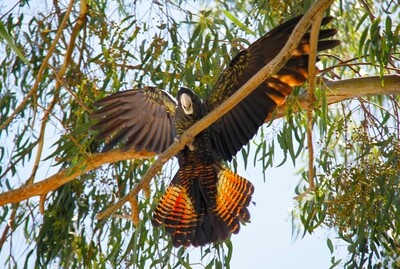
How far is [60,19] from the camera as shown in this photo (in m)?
4.53

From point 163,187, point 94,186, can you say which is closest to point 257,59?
point 163,187

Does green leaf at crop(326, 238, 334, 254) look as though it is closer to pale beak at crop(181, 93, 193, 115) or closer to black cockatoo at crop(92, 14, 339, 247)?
black cockatoo at crop(92, 14, 339, 247)

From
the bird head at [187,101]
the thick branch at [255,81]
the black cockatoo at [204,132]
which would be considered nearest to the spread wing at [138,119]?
the black cockatoo at [204,132]

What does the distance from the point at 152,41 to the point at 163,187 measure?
0.68 metres

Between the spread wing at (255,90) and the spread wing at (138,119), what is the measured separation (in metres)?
0.23

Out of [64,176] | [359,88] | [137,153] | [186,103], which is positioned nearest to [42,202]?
[64,176]

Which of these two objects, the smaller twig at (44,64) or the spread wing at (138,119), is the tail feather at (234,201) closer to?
the spread wing at (138,119)

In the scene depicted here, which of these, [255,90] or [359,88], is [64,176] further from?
[359,88]

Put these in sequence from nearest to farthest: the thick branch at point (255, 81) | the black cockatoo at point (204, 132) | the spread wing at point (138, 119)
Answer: the thick branch at point (255, 81)
the black cockatoo at point (204, 132)
the spread wing at point (138, 119)

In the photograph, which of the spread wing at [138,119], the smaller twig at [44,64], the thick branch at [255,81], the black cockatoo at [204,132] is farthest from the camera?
the smaller twig at [44,64]

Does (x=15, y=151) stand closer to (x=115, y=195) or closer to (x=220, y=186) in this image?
(x=115, y=195)

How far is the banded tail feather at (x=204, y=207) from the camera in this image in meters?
3.97

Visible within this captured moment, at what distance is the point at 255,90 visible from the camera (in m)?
3.87

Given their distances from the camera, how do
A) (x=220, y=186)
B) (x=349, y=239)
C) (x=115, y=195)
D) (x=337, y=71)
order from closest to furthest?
(x=349, y=239) → (x=220, y=186) → (x=115, y=195) → (x=337, y=71)
